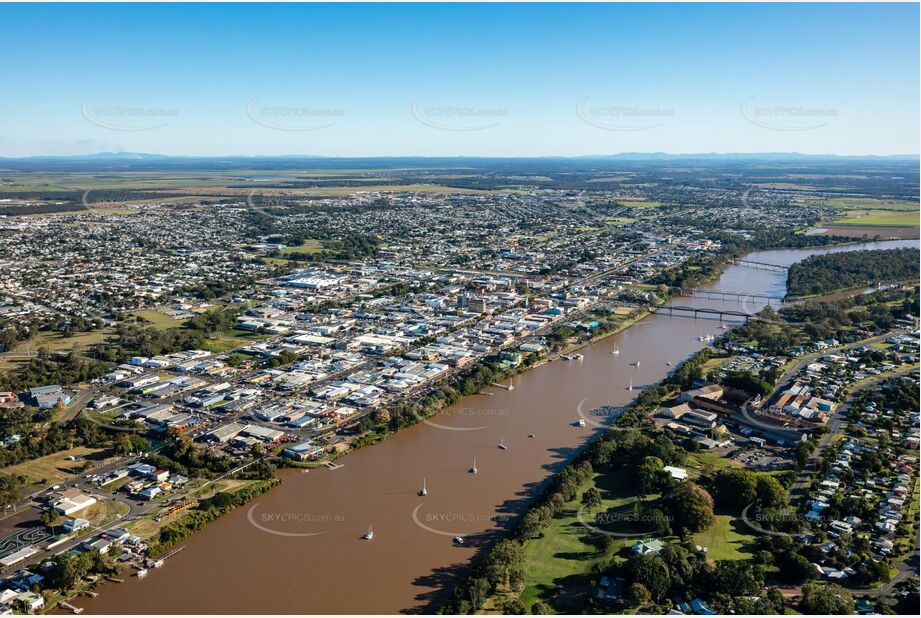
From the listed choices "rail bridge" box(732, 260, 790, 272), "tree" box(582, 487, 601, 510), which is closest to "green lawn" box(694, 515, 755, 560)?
"tree" box(582, 487, 601, 510)

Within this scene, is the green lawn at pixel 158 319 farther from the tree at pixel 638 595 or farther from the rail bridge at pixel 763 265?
the rail bridge at pixel 763 265

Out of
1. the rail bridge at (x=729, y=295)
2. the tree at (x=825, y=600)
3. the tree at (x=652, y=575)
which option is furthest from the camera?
the rail bridge at (x=729, y=295)

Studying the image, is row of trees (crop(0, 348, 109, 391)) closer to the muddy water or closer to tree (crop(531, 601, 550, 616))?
the muddy water

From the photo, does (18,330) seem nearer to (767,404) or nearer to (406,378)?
(406,378)

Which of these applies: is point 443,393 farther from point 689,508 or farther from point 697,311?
point 697,311

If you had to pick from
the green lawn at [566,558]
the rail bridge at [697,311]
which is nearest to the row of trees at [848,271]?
the rail bridge at [697,311]

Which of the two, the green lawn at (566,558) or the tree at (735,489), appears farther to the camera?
the tree at (735,489)
